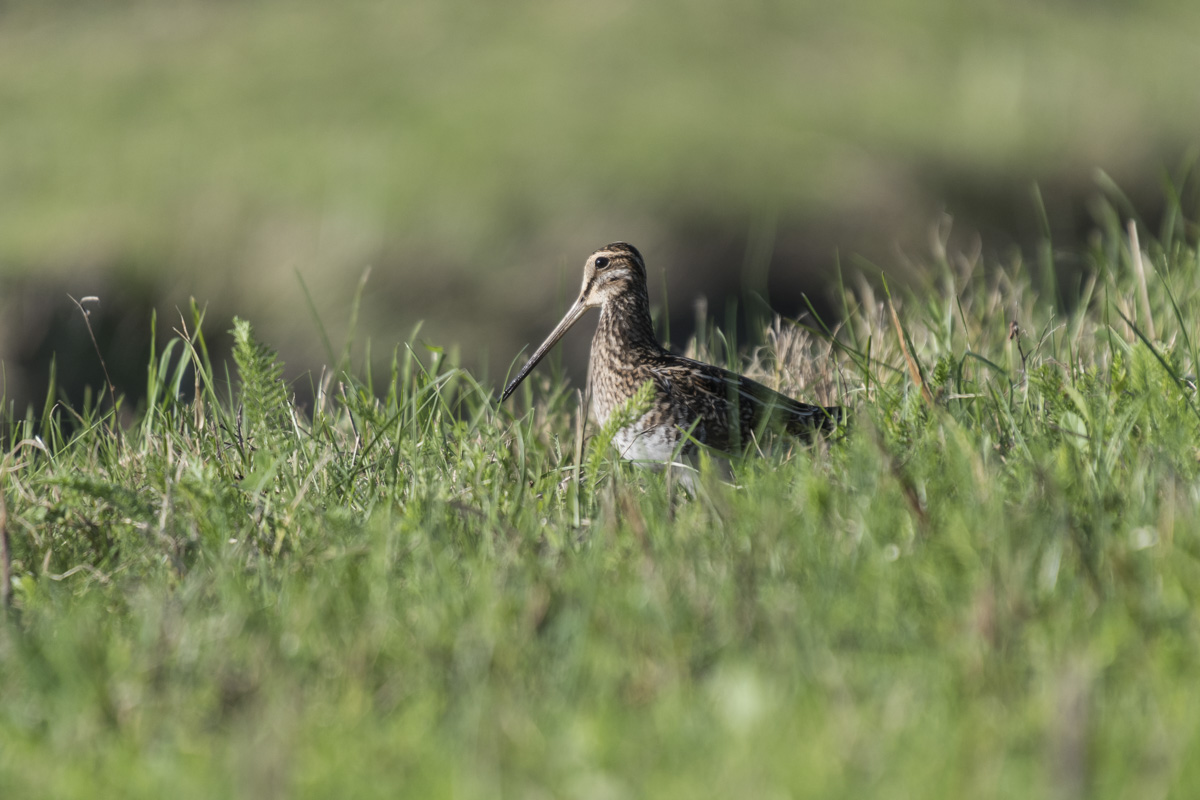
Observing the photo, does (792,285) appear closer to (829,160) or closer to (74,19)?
(829,160)

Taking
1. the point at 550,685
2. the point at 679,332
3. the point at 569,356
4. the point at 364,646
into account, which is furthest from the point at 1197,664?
the point at 679,332

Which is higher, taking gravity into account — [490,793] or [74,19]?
[490,793]

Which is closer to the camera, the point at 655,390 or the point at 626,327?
the point at 655,390

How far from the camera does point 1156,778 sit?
6.74ft

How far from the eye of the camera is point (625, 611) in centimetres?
279

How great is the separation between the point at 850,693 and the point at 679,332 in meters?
18.3

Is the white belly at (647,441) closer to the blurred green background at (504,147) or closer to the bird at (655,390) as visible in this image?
the bird at (655,390)

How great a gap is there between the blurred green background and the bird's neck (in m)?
11.7

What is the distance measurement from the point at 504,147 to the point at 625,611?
19726mm

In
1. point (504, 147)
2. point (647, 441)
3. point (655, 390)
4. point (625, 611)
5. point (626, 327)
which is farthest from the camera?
point (504, 147)

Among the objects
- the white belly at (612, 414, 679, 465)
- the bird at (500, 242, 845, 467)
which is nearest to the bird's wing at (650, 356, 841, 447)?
the bird at (500, 242, 845, 467)

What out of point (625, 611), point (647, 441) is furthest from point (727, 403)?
point (625, 611)

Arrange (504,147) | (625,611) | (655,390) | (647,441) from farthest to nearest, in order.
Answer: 1. (504,147)
2. (655,390)
3. (647,441)
4. (625,611)

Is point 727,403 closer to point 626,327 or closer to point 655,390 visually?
point 655,390
